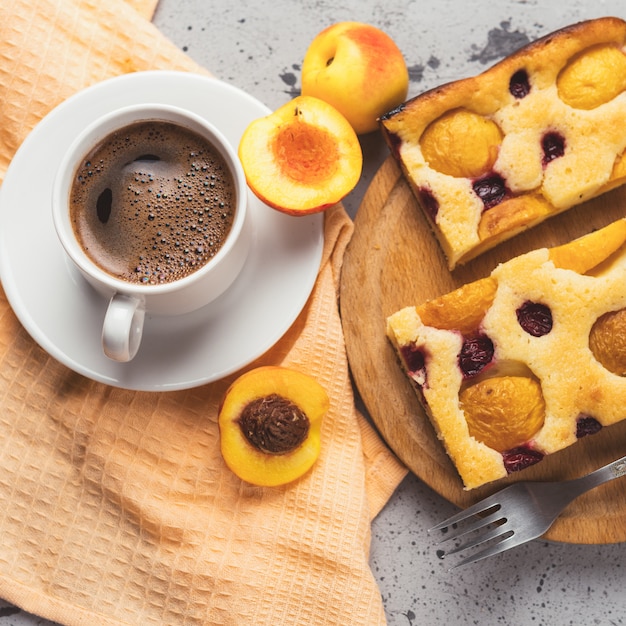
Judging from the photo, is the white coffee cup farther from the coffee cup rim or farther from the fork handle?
the fork handle

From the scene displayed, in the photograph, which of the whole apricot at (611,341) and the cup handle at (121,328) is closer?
the cup handle at (121,328)

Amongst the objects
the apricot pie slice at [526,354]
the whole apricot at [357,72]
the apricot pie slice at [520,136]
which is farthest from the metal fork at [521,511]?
the whole apricot at [357,72]

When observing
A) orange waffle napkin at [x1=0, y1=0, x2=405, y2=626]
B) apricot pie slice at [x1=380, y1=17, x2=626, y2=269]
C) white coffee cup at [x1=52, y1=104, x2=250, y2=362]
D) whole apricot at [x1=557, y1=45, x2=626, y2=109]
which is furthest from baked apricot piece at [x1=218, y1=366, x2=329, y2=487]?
whole apricot at [x1=557, y1=45, x2=626, y2=109]

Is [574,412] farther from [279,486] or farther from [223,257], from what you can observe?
[223,257]

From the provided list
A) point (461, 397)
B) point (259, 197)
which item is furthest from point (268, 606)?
point (259, 197)

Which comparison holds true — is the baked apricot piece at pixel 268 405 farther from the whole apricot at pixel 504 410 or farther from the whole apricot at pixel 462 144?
the whole apricot at pixel 462 144

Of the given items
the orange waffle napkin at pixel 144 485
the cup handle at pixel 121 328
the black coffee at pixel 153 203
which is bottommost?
the orange waffle napkin at pixel 144 485

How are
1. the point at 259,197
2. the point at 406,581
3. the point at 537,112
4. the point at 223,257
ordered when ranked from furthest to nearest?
the point at 406,581 → the point at 537,112 → the point at 259,197 → the point at 223,257
